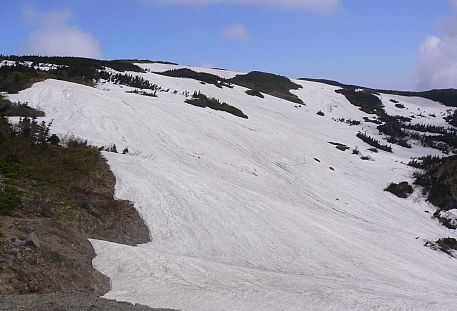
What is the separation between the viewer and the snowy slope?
1462cm

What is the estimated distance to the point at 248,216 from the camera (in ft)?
69.5

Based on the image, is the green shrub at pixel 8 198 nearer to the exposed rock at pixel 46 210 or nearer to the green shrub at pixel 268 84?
the exposed rock at pixel 46 210

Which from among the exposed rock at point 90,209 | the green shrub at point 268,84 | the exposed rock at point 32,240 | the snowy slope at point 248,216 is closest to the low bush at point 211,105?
the snowy slope at point 248,216

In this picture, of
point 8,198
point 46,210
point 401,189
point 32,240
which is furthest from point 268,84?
point 32,240

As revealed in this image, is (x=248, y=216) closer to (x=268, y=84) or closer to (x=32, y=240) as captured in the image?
(x=32, y=240)

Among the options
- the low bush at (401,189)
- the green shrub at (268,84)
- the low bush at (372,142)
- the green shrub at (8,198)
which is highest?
the green shrub at (268,84)

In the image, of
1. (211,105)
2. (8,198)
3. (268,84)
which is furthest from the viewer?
(268,84)

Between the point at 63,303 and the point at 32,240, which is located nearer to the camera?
the point at 63,303

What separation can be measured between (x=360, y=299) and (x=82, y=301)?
26.5 feet

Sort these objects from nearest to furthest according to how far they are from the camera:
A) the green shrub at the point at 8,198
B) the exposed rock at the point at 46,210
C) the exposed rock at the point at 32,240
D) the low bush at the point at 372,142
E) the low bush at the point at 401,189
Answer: the exposed rock at the point at 32,240 → the green shrub at the point at 8,198 → the exposed rock at the point at 46,210 → the low bush at the point at 401,189 → the low bush at the point at 372,142

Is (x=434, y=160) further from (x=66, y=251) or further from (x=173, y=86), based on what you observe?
(x=66, y=251)

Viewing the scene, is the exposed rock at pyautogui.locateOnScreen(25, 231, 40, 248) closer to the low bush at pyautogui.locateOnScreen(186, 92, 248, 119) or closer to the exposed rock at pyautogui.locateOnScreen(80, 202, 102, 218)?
the exposed rock at pyautogui.locateOnScreen(80, 202, 102, 218)

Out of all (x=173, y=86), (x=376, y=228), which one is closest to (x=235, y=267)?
(x=376, y=228)

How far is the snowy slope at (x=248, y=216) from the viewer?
14.6 metres
